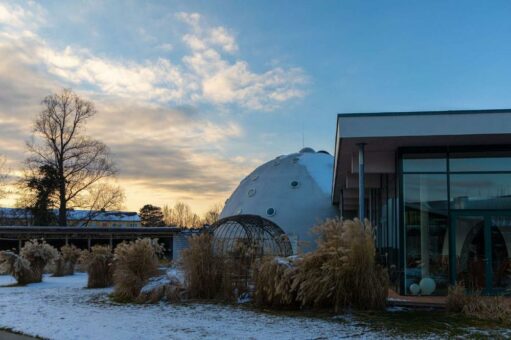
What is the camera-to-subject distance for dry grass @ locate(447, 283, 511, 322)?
9.38m

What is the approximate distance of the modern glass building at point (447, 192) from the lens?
1261 cm

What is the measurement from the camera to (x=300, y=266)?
35.8 feet

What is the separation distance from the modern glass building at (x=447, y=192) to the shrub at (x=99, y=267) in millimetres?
8300

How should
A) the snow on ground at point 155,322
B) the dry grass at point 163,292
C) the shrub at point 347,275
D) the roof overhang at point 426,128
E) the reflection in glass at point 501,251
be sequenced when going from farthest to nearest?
1. the reflection in glass at point 501,251
2. the dry grass at point 163,292
3. the roof overhang at point 426,128
4. the shrub at point 347,275
5. the snow on ground at point 155,322

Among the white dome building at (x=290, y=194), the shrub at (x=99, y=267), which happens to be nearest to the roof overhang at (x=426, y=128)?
the shrub at (x=99, y=267)

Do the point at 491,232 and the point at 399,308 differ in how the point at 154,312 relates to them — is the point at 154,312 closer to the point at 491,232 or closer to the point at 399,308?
the point at 399,308

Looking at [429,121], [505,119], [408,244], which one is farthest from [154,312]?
[505,119]

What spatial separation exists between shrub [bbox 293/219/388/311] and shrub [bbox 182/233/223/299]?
291 cm

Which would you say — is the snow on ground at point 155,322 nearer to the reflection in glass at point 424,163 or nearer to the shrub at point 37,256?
the reflection in glass at point 424,163

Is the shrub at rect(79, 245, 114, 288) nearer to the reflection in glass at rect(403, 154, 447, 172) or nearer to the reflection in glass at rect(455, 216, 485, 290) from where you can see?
the reflection in glass at rect(403, 154, 447, 172)

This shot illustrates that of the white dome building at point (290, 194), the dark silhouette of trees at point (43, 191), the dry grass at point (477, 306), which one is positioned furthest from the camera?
the dark silhouette of trees at point (43, 191)

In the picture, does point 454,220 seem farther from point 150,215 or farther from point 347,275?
point 150,215

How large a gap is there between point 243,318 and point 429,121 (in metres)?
6.45

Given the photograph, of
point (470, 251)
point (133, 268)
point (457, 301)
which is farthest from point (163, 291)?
point (470, 251)
